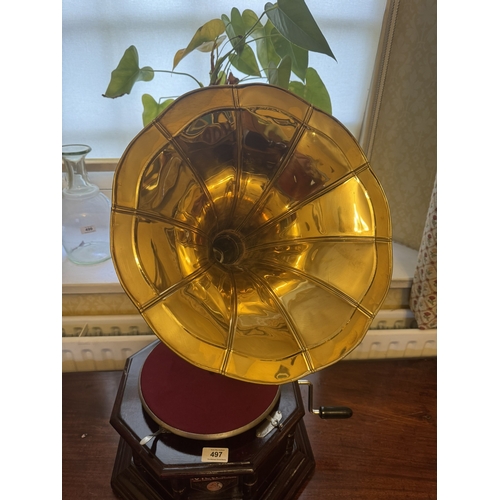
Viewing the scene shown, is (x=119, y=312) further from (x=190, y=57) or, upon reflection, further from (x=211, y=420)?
(x=190, y=57)

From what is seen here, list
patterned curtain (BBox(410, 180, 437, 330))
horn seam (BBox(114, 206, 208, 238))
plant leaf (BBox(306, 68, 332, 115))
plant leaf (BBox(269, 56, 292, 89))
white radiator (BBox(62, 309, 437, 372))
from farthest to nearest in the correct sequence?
1. white radiator (BBox(62, 309, 437, 372))
2. patterned curtain (BBox(410, 180, 437, 330))
3. plant leaf (BBox(306, 68, 332, 115))
4. plant leaf (BBox(269, 56, 292, 89))
5. horn seam (BBox(114, 206, 208, 238))

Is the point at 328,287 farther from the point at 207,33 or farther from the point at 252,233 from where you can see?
the point at 207,33

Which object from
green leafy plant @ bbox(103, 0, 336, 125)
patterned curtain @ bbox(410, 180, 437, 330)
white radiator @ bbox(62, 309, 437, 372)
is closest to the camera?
green leafy plant @ bbox(103, 0, 336, 125)

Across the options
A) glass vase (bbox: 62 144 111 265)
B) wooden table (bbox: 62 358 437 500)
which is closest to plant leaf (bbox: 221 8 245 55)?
glass vase (bbox: 62 144 111 265)

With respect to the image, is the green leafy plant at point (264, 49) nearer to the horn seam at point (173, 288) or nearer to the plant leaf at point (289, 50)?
the plant leaf at point (289, 50)

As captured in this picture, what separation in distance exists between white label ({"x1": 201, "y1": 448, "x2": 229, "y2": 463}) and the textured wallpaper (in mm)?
1069

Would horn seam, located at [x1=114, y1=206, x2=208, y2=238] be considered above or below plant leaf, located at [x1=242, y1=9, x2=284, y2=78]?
below

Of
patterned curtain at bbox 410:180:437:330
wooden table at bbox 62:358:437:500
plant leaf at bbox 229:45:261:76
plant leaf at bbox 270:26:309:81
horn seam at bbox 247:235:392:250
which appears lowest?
wooden table at bbox 62:358:437:500

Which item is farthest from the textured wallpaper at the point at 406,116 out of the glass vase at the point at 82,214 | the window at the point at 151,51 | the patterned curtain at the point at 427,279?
the glass vase at the point at 82,214

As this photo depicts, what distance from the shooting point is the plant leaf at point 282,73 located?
36.0 inches

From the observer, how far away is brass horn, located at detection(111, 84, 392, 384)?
28.4 inches

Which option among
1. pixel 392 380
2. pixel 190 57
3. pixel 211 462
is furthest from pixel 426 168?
pixel 211 462

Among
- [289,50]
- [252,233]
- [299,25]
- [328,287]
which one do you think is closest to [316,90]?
[289,50]

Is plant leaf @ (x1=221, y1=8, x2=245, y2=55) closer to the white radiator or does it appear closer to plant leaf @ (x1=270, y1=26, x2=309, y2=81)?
plant leaf @ (x1=270, y1=26, x2=309, y2=81)
